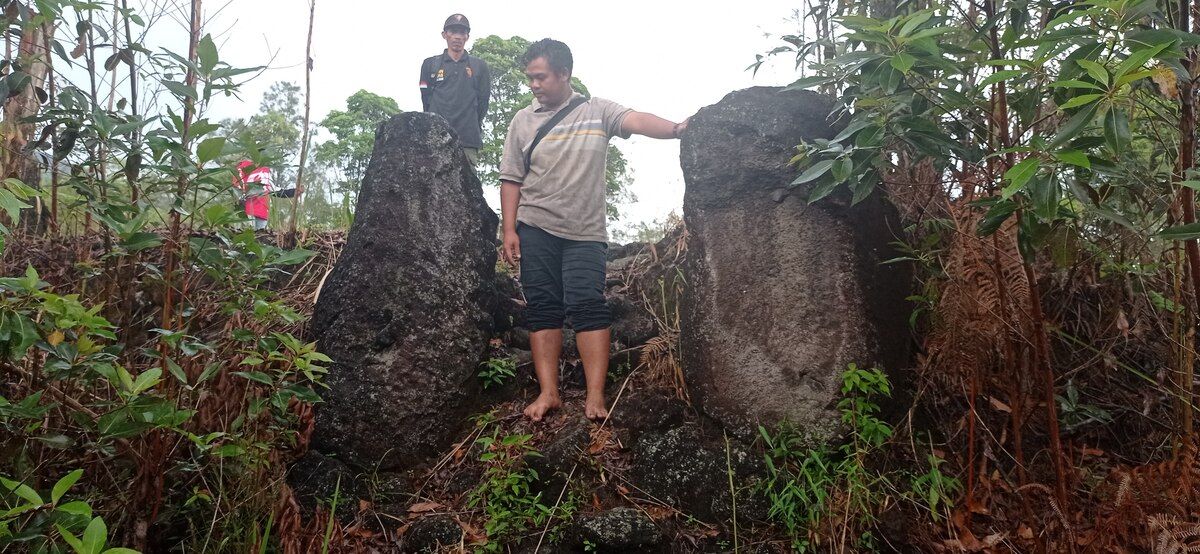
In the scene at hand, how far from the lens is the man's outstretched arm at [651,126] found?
382 centimetres

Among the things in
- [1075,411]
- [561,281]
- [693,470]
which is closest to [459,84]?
[561,281]

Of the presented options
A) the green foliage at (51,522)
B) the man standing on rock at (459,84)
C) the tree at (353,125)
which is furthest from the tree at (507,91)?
the green foliage at (51,522)

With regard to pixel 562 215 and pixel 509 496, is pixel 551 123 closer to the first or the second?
pixel 562 215

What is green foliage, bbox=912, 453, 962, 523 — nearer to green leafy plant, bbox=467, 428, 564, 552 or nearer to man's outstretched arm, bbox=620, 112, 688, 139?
green leafy plant, bbox=467, 428, 564, 552

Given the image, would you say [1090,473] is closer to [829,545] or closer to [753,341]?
[829,545]

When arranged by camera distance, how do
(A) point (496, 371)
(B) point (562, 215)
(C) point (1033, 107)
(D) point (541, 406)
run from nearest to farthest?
1. (C) point (1033, 107)
2. (D) point (541, 406)
3. (B) point (562, 215)
4. (A) point (496, 371)

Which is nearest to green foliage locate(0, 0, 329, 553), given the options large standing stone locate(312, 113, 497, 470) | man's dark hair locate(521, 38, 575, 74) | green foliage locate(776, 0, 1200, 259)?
large standing stone locate(312, 113, 497, 470)

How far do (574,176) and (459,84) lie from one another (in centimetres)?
288

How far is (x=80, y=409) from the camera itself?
2318mm

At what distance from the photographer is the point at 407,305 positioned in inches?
152

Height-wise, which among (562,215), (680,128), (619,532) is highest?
(680,128)

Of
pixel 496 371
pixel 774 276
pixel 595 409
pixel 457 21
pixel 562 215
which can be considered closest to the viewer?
pixel 774 276

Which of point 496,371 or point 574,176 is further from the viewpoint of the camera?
point 496,371

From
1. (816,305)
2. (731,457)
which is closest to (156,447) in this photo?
(731,457)
